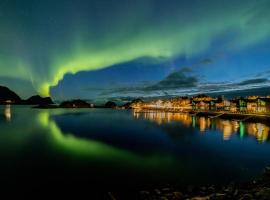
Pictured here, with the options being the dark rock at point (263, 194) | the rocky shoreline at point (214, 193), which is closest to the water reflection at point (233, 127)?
the rocky shoreline at point (214, 193)

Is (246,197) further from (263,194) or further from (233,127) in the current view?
(233,127)

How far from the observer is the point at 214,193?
41.0ft

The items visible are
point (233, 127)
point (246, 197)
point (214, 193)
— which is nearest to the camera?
point (246, 197)

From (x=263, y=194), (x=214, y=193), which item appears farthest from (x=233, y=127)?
(x=263, y=194)

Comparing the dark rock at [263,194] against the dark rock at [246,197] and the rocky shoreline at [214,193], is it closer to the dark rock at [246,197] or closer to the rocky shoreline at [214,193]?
the rocky shoreline at [214,193]

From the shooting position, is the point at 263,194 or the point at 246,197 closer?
the point at 246,197

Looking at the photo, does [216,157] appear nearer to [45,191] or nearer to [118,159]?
[118,159]

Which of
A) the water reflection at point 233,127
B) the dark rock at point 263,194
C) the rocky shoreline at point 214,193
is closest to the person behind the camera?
the dark rock at point 263,194

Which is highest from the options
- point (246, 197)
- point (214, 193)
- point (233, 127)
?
point (246, 197)

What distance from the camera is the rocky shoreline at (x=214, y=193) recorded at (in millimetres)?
11508

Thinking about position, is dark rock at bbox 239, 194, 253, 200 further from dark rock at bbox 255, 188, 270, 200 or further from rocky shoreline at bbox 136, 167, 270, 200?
dark rock at bbox 255, 188, 270, 200

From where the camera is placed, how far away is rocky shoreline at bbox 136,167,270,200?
37.8 feet

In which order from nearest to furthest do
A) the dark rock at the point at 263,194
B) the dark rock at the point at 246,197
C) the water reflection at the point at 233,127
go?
the dark rock at the point at 263,194 < the dark rock at the point at 246,197 < the water reflection at the point at 233,127

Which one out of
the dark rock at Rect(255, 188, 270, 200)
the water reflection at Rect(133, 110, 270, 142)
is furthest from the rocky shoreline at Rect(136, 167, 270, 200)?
the water reflection at Rect(133, 110, 270, 142)
